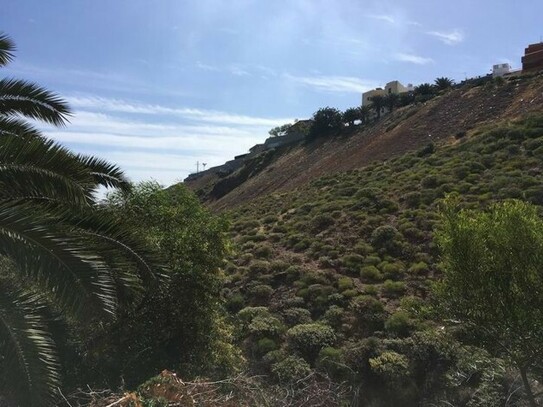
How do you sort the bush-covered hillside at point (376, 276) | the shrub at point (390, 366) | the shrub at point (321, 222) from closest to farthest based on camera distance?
the bush-covered hillside at point (376, 276)
the shrub at point (390, 366)
the shrub at point (321, 222)

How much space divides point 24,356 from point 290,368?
26.2 feet

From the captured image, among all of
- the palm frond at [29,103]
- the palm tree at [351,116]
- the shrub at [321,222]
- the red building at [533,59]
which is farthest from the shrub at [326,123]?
the palm frond at [29,103]

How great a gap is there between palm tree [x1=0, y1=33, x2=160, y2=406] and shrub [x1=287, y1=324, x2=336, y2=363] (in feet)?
27.3

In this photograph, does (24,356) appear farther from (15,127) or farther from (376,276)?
(376,276)

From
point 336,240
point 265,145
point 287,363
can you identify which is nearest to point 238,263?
point 336,240

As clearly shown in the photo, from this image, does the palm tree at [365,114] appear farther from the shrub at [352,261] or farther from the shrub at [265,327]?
the shrub at [265,327]

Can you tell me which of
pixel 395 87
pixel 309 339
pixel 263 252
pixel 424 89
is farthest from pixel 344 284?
pixel 395 87

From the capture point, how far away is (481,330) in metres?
8.57

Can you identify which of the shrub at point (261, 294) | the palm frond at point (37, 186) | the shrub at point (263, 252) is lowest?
the shrub at point (261, 294)

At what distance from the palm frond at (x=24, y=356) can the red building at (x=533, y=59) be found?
61.3 meters

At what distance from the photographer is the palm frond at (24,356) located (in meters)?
6.48

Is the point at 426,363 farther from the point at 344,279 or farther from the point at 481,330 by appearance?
the point at 344,279

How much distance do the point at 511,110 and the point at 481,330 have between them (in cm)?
3764

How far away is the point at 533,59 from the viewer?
61.5 m
